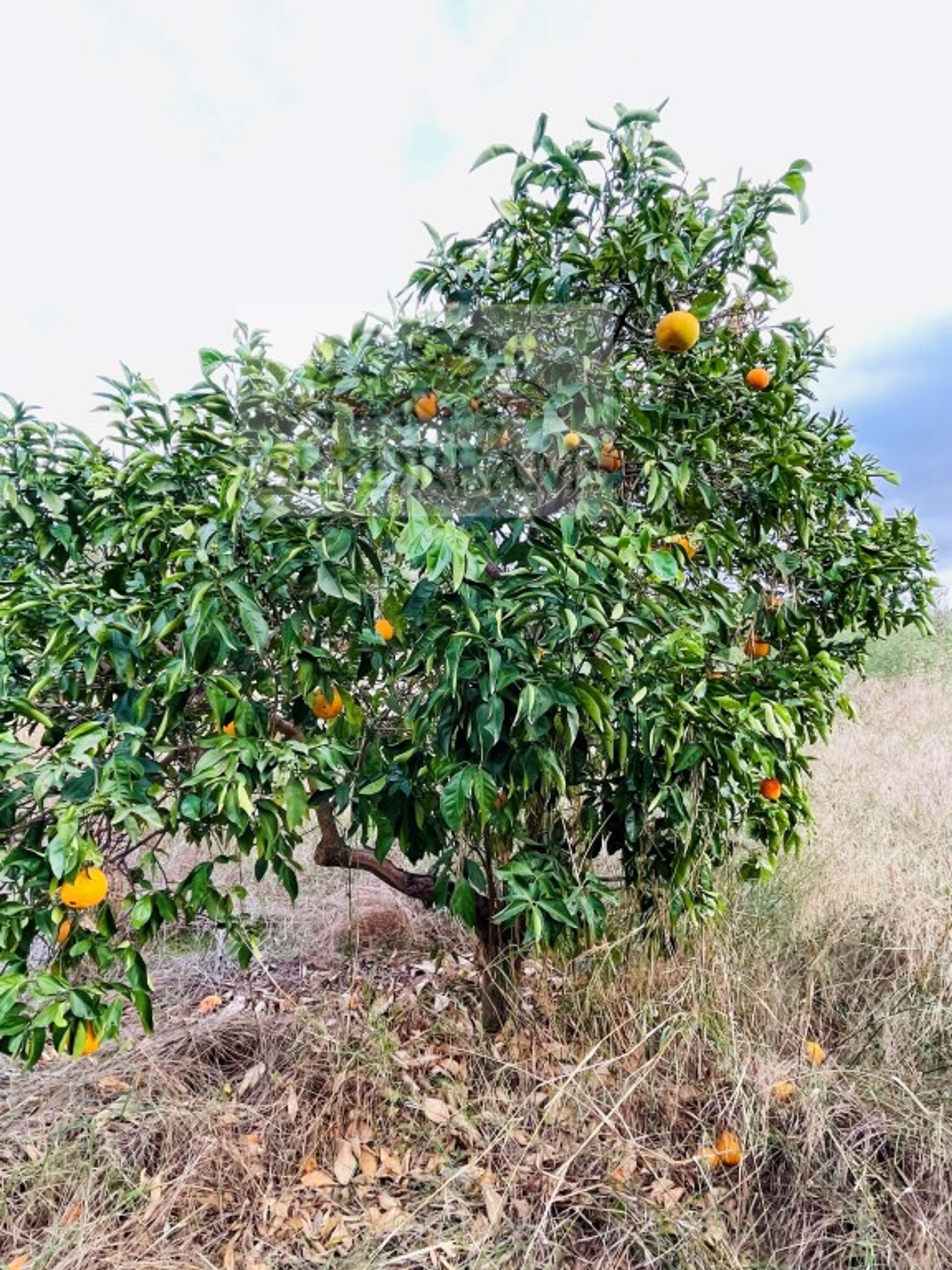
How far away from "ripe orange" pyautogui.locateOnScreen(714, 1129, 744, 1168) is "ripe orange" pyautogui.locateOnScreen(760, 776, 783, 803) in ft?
2.27

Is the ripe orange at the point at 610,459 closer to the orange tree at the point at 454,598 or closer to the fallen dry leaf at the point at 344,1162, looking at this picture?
the orange tree at the point at 454,598

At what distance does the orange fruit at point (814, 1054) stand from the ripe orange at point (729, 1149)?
0.26 m

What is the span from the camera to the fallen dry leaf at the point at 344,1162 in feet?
5.09

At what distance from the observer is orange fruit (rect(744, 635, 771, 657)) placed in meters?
1.82

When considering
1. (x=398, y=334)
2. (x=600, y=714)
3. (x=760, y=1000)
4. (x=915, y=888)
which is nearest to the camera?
(x=600, y=714)

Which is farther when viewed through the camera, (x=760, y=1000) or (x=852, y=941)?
(x=852, y=941)

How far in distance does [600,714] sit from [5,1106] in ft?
5.99

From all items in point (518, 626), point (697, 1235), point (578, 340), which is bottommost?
point (697, 1235)

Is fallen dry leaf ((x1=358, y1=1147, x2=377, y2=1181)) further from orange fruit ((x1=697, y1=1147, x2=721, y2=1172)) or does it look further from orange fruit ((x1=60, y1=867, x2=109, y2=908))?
orange fruit ((x1=60, y1=867, x2=109, y2=908))

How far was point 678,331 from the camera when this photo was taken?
4.62 ft

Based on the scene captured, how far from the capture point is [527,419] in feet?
5.06

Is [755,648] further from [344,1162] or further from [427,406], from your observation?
[344,1162]

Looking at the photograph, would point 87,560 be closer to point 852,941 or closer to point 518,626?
point 518,626

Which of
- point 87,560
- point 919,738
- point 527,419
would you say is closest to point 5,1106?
point 87,560
